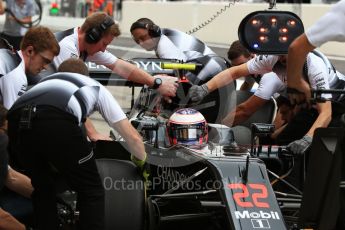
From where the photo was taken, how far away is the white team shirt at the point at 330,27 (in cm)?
306

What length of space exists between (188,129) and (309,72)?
1314 millimetres

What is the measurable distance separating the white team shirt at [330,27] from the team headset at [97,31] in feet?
10.6

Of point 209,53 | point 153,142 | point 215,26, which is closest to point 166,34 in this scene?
point 209,53

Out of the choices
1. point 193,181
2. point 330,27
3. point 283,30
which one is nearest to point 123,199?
point 193,181

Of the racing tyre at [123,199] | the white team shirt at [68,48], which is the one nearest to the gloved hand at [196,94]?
the white team shirt at [68,48]

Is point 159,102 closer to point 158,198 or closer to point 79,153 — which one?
point 158,198

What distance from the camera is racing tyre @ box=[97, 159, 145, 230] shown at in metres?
4.83

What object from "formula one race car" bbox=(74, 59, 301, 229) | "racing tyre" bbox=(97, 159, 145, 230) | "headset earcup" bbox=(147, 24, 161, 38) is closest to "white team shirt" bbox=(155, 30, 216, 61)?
"headset earcup" bbox=(147, 24, 161, 38)

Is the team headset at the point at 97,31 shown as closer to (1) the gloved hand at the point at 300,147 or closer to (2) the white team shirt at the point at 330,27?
(1) the gloved hand at the point at 300,147

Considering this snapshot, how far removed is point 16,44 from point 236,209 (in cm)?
649

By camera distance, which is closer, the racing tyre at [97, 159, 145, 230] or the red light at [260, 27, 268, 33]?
the red light at [260, 27, 268, 33]

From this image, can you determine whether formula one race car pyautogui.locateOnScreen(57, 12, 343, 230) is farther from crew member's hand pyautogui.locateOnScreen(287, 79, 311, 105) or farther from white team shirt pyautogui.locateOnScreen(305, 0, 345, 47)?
white team shirt pyautogui.locateOnScreen(305, 0, 345, 47)

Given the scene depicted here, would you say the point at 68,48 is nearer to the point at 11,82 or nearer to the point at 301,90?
the point at 11,82

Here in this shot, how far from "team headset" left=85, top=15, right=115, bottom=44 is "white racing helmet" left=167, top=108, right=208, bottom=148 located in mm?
1285
